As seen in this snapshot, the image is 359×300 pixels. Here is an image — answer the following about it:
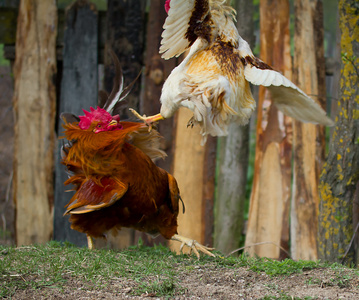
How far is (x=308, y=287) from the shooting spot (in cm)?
300

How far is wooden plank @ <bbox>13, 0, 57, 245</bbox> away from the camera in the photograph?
17.7 feet

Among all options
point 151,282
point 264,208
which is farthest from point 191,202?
point 151,282

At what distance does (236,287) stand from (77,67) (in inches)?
137

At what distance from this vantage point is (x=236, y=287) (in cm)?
300

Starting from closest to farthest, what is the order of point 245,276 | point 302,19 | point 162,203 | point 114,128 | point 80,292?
point 80,292, point 245,276, point 114,128, point 162,203, point 302,19

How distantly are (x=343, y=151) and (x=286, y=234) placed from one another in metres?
1.58

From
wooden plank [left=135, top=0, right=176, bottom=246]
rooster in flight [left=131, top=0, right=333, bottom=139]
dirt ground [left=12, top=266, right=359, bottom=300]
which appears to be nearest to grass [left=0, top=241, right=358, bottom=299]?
dirt ground [left=12, top=266, right=359, bottom=300]

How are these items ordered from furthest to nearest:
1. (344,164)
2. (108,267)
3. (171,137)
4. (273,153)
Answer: (171,137) < (273,153) < (344,164) < (108,267)

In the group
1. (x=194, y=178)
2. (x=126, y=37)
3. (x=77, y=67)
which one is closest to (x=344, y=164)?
(x=194, y=178)

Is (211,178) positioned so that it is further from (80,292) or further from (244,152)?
(80,292)

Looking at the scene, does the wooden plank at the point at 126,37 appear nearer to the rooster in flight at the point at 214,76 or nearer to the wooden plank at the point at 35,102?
the wooden plank at the point at 35,102

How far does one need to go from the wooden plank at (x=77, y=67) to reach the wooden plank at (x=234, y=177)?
68.5 inches

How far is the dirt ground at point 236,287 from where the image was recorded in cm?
280

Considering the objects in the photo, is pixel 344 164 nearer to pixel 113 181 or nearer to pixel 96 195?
pixel 113 181
